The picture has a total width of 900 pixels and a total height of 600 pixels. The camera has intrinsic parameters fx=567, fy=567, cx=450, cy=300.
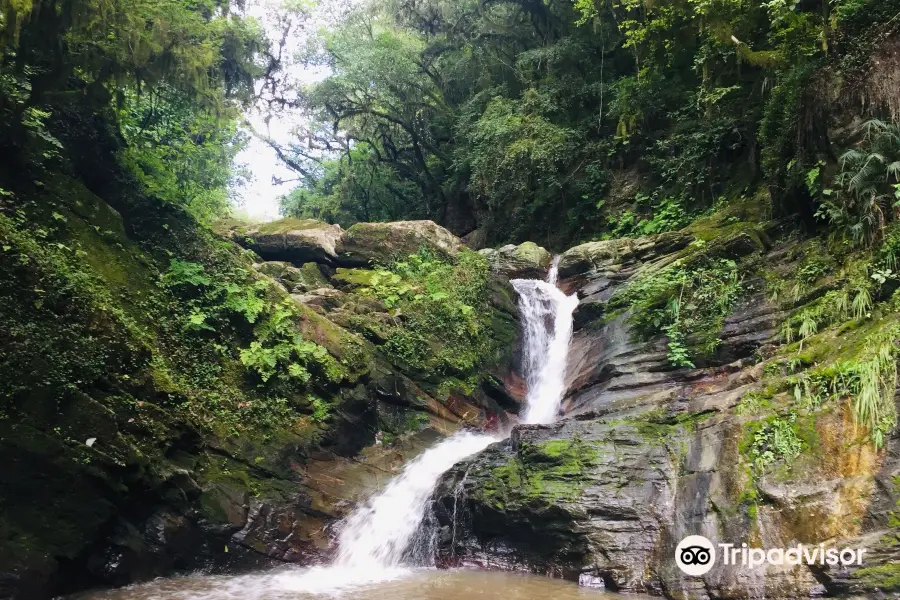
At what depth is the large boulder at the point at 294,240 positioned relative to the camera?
15.1 m

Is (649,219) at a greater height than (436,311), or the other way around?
(649,219)

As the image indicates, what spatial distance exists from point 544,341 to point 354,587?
816cm

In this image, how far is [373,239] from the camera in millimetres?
15148

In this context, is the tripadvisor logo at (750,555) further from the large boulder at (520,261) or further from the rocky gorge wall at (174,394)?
the large boulder at (520,261)

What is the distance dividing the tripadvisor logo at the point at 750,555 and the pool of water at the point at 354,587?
0.75 m

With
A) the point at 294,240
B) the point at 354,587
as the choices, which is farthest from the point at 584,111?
the point at 354,587

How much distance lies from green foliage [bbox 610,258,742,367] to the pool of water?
4691 millimetres

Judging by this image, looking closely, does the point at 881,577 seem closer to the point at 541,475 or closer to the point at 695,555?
the point at 695,555

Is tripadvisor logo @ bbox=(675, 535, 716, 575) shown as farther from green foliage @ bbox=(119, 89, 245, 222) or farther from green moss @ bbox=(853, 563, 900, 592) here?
green foliage @ bbox=(119, 89, 245, 222)

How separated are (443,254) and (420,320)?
123 inches

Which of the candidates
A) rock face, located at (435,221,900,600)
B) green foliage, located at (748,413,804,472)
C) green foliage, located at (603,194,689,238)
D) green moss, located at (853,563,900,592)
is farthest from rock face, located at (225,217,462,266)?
green moss, located at (853,563,900,592)

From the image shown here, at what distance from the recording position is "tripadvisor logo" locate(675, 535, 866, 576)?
17.7 feet

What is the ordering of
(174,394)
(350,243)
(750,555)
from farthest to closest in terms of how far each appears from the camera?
1. (350,243)
2. (174,394)
3. (750,555)

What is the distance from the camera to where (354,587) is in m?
6.60
